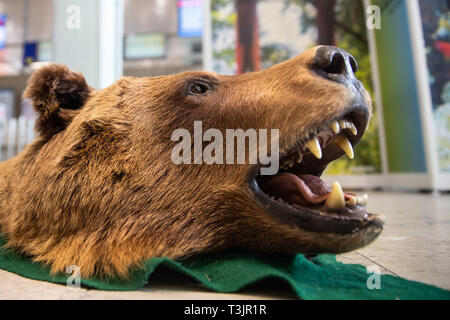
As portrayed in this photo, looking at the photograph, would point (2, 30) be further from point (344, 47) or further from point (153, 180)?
point (153, 180)

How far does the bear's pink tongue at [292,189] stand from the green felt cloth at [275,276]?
20 centimetres

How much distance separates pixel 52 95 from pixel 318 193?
1208 mm

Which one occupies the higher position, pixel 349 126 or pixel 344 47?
pixel 344 47

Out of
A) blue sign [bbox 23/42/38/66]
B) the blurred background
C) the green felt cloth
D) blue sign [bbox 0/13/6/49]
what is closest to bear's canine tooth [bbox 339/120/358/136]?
the green felt cloth

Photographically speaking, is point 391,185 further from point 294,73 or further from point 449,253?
point 294,73

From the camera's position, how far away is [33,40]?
14.3 m

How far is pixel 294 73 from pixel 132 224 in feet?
2.49

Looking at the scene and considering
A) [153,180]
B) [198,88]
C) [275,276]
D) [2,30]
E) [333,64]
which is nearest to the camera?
[275,276]

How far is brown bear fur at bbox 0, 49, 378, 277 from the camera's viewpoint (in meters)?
1.22

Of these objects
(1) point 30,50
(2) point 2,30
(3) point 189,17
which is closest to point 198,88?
(3) point 189,17

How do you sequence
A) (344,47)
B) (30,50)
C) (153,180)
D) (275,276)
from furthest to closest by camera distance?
1. (30,50)
2. (344,47)
3. (153,180)
4. (275,276)

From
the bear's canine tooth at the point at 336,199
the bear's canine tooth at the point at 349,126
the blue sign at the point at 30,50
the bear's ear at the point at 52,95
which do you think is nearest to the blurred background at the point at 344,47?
the blue sign at the point at 30,50

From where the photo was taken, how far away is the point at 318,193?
1.35 metres

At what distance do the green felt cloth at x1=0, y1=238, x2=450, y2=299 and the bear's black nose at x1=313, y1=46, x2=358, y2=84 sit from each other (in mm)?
620
